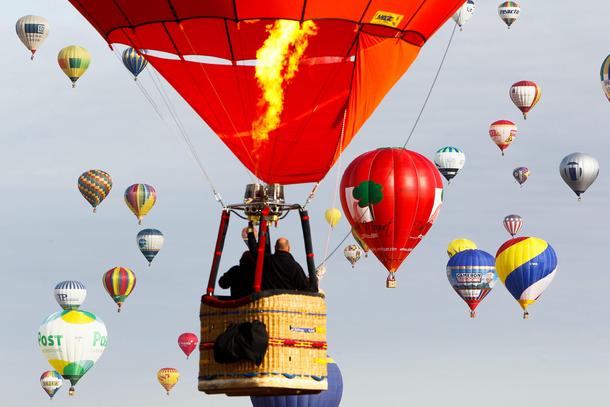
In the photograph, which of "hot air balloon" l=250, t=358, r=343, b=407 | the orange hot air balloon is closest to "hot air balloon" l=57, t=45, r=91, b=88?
"hot air balloon" l=250, t=358, r=343, b=407

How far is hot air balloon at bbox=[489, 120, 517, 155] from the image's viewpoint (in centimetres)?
5088

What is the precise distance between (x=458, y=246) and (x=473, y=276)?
691cm

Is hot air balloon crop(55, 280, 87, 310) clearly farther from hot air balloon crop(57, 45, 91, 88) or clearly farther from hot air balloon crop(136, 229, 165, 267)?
hot air balloon crop(57, 45, 91, 88)

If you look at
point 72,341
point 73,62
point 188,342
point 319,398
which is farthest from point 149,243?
point 319,398

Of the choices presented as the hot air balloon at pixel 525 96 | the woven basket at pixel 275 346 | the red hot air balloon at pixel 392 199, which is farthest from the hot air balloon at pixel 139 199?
the woven basket at pixel 275 346

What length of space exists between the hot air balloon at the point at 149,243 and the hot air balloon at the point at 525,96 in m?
12.0

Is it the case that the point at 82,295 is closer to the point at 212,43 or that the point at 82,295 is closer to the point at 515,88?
the point at 515,88

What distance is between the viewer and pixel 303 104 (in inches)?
708

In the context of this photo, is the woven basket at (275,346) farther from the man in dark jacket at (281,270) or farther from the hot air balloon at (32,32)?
the hot air balloon at (32,32)

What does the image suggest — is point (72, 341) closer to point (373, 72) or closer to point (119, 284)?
point (119, 284)

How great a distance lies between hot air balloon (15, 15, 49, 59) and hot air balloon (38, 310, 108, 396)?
10.1 m

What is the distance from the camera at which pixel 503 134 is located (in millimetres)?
50938

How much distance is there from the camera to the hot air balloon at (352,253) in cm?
4978

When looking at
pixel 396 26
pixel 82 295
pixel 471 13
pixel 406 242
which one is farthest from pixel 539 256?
pixel 396 26
